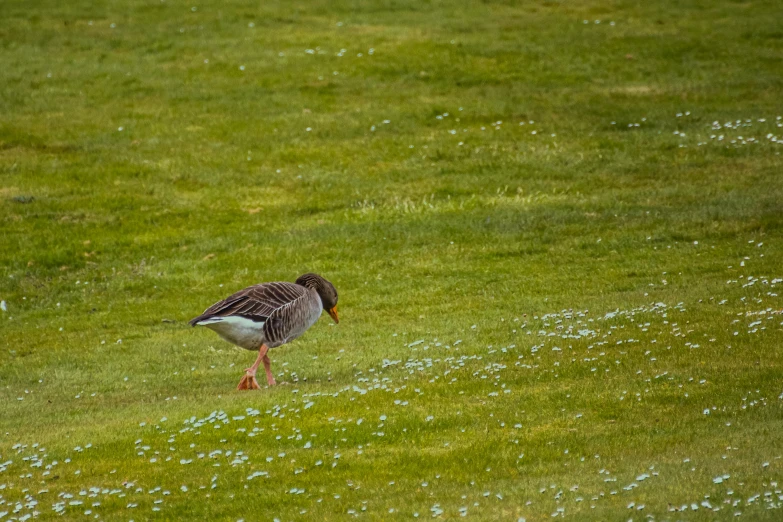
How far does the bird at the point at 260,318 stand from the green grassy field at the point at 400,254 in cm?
76

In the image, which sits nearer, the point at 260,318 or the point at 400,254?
the point at 260,318

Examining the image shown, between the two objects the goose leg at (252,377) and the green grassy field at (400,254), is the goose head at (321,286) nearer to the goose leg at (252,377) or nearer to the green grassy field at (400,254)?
the green grassy field at (400,254)

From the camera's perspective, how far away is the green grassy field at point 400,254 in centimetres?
1168

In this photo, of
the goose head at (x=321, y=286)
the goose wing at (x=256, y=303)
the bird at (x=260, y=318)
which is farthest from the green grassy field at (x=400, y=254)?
the goose wing at (x=256, y=303)

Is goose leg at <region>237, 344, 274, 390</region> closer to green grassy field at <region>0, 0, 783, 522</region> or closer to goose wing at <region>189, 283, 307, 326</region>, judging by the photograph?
green grassy field at <region>0, 0, 783, 522</region>

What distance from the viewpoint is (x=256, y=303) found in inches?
625

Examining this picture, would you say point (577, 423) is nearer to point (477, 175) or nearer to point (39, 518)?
point (39, 518)

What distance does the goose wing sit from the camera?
1555 cm

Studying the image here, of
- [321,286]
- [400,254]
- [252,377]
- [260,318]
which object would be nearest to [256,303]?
[260,318]

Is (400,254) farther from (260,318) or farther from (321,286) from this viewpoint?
(260,318)

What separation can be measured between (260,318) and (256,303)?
0.27 metres

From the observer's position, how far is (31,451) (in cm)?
1353

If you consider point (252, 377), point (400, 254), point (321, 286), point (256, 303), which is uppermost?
point (256, 303)

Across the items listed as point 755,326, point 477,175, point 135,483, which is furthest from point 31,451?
point 477,175
